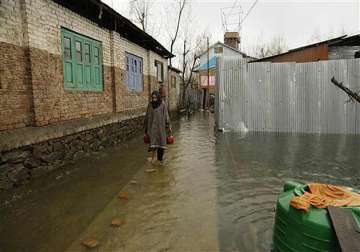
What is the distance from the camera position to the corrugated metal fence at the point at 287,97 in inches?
375

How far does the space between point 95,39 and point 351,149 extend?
7953 millimetres

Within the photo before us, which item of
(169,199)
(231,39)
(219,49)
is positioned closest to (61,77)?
(169,199)

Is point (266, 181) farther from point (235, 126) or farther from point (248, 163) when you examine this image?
point (235, 126)

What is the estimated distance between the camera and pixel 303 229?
2049mm

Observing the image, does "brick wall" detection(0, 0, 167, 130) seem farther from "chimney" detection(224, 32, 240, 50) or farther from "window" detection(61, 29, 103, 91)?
"chimney" detection(224, 32, 240, 50)

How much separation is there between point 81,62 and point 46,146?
9.61 feet

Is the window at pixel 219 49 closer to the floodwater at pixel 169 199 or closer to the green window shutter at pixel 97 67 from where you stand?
the green window shutter at pixel 97 67

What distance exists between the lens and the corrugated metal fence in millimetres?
9516

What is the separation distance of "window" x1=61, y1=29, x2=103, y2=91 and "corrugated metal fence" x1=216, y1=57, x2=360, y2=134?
14.9 ft

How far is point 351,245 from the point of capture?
174 cm

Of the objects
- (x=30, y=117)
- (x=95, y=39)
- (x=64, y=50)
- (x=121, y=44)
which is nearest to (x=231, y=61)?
(x=121, y=44)

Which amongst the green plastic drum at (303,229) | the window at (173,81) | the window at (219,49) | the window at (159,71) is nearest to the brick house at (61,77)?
the green plastic drum at (303,229)

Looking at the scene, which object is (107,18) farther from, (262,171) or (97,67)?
(262,171)

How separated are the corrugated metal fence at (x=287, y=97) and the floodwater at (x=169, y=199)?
206 centimetres
